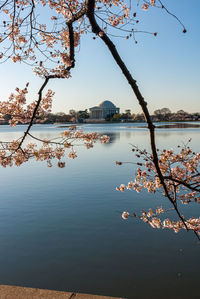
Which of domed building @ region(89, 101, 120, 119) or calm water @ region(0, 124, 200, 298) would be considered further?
domed building @ region(89, 101, 120, 119)

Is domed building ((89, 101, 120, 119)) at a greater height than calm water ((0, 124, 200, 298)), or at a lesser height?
greater

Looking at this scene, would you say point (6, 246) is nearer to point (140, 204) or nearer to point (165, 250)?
point (165, 250)

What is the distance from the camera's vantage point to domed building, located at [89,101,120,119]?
633ft

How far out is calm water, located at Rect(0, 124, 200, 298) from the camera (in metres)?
5.51

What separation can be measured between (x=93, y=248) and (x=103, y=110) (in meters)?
189

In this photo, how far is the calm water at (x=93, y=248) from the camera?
5508 mm

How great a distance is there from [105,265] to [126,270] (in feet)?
1.57

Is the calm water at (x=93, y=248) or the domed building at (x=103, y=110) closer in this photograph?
the calm water at (x=93, y=248)

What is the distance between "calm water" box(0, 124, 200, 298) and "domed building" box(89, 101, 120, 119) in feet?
601

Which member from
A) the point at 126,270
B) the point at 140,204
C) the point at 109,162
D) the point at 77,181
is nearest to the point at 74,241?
the point at 126,270

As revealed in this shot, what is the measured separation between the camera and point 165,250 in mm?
6621

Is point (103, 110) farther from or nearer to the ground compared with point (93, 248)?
farther from the ground

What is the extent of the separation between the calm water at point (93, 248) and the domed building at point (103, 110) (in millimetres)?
183050

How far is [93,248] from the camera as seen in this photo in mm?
6844
